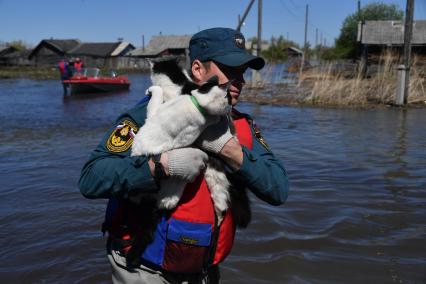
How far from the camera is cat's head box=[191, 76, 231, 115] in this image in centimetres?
180

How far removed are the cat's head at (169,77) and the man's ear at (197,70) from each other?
5.7 inches

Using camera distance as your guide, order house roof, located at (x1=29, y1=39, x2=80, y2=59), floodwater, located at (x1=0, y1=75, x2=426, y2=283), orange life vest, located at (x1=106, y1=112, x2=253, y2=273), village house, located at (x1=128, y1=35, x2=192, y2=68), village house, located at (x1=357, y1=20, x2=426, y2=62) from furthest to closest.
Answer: village house, located at (x1=128, y1=35, x2=192, y2=68), house roof, located at (x1=29, y1=39, x2=80, y2=59), village house, located at (x1=357, y1=20, x2=426, y2=62), floodwater, located at (x1=0, y1=75, x2=426, y2=283), orange life vest, located at (x1=106, y1=112, x2=253, y2=273)

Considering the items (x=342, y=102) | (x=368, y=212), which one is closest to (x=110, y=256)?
(x=368, y=212)

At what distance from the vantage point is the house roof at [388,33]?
35000 millimetres

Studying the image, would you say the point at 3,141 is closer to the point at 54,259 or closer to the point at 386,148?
the point at 54,259

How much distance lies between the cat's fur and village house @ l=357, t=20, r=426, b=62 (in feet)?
113

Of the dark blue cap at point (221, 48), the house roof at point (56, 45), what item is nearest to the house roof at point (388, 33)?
the dark blue cap at point (221, 48)

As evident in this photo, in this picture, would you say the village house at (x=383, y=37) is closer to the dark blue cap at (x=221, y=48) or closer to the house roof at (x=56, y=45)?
the dark blue cap at (x=221, y=48)

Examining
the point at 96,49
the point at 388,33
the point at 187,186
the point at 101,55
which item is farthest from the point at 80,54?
the point at 187,186

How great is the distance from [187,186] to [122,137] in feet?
1.18

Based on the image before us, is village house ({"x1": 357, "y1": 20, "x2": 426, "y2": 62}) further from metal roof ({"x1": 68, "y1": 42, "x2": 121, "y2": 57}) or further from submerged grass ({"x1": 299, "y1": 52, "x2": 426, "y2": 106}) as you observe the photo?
metal roof ({"x1": 68, "y1": 42, "x2": 121, "y2": 57})

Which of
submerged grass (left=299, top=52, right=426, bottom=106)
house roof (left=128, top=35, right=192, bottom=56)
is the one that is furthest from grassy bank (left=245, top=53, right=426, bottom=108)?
house roof (left=128, top=35, right=192, bottom=56)

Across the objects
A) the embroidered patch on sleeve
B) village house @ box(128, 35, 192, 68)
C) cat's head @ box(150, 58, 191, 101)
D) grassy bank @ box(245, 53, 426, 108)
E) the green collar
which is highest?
village house @ box(128, 35, 192, 68)

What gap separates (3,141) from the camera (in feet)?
36.4
